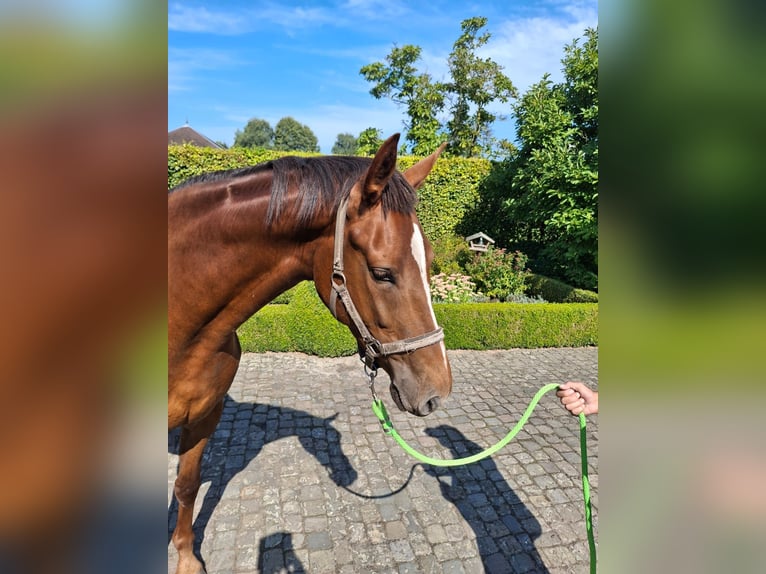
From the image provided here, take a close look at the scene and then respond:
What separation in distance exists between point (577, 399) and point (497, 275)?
356 inches

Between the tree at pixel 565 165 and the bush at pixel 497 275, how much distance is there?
5.04 ft

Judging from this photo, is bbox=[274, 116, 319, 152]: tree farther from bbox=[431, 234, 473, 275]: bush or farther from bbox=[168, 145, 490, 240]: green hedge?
bbox=[431, 234, 473, 275]: bush

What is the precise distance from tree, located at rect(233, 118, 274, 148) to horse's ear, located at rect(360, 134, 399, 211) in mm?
71844

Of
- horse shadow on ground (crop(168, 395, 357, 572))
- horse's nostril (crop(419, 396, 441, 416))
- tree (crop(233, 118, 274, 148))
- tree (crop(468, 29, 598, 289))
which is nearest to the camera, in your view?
horse's nostril (crop(419, 396, 441, 416))

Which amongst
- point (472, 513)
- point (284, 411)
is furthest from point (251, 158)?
point (472, 513)

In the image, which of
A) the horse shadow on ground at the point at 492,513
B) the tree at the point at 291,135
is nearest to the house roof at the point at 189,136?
the horse shadow on ground at the point at 492,513

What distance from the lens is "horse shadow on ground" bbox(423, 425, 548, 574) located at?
115 inches

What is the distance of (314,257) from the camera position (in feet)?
6.35

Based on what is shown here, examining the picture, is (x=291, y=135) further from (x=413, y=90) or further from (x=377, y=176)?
(x=377, y=176)

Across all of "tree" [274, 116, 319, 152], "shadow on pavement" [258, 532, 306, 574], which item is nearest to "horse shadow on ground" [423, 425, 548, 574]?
"shadow on pavement" [258, 532, 306, 574]

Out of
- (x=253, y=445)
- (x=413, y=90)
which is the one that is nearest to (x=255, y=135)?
(x=413, y=90)

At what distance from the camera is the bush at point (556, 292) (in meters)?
9.66
